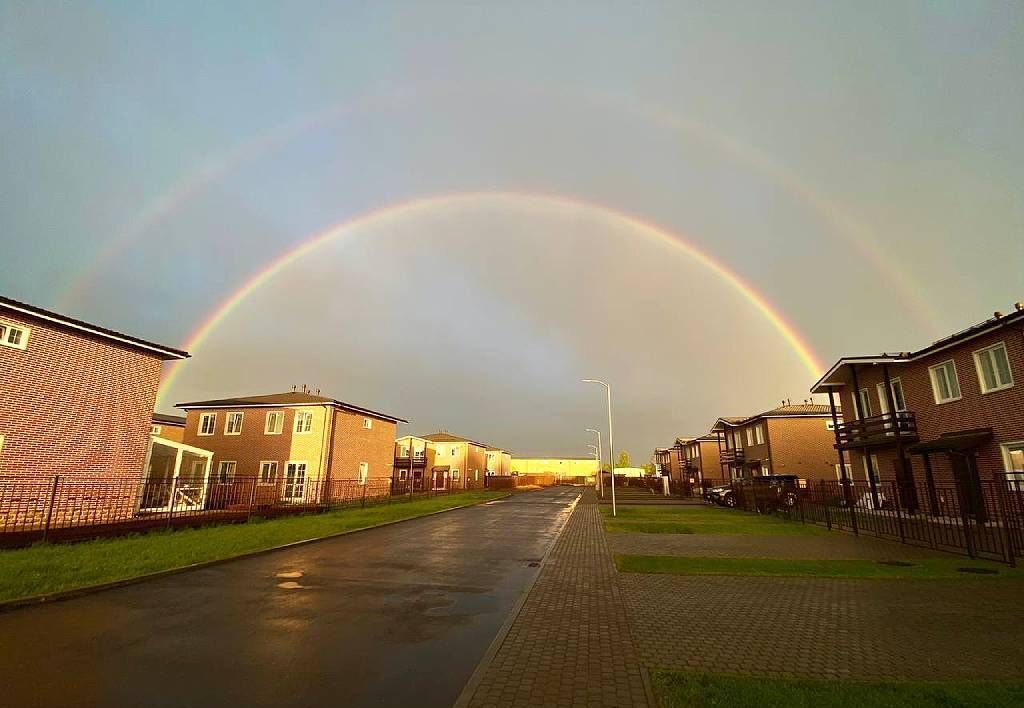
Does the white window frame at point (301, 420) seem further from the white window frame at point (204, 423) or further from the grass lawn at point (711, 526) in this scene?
the grass lawn at point (711, 526)

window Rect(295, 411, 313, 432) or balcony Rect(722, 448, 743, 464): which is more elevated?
window Rect(295, 411, 313, 432)

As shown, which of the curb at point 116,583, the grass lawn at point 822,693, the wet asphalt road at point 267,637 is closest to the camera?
the grass lawn at point 822,693

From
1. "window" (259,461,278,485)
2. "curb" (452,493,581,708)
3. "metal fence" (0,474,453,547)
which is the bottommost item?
"curb" (452,493,581,708)

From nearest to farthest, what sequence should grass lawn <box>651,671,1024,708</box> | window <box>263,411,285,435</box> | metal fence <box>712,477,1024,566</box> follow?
grass lawn <box>651,671,1024,708</box>
metal fence <box>712,477,1024,566</box>
window <box>263,411,285,435</box>

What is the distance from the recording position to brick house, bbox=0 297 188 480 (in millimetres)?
17344

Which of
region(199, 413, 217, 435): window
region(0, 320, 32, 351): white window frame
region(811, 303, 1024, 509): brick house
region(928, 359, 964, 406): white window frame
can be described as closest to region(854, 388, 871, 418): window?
region(811, 303, 1024, 509): brick house

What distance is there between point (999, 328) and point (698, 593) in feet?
58.8

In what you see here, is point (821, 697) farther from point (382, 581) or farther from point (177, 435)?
point (177, 435)

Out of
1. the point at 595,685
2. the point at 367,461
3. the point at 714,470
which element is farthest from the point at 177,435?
the point at 714,470

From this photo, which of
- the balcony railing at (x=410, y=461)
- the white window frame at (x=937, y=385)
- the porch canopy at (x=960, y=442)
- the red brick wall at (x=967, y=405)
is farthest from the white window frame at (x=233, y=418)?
the white window frame at (x=937, y=385)

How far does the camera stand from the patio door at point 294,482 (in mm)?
34062

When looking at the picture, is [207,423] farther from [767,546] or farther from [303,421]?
[767,546]

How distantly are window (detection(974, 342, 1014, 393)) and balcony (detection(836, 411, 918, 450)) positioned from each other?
4.02 metres

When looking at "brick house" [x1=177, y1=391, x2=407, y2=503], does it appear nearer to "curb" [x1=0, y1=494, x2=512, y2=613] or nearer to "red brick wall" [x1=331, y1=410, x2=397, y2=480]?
"red brick wall" [x1=331, y1=410, x2=397, y2=480]
